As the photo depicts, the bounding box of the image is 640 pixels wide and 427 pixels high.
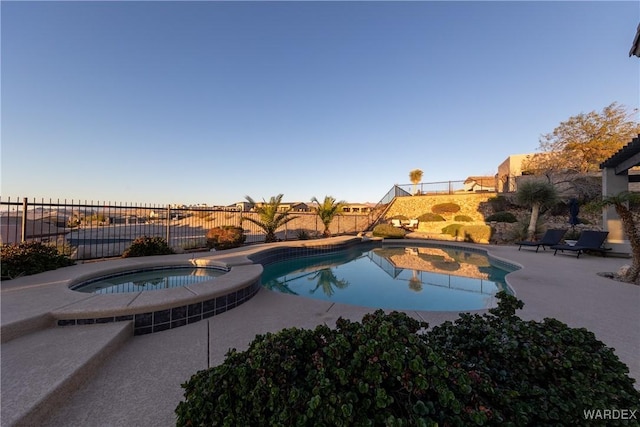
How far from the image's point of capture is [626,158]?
24.8ft

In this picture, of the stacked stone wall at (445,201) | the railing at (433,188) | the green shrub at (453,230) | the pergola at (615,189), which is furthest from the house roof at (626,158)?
the railing at (433,188)

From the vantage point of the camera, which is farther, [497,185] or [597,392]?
[497,185]

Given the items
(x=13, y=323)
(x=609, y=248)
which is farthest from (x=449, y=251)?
(x=13, y=323)

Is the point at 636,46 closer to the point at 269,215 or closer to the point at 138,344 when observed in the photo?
the point at 138,344

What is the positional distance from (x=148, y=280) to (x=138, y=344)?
3.17 meters

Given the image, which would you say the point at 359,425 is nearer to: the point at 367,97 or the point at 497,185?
the point at 367,97

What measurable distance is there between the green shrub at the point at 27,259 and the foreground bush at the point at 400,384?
18.9 ft

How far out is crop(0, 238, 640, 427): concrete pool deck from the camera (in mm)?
1739

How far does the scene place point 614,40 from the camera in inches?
380

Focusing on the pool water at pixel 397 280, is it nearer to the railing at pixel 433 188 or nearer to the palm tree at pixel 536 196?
the palm tree at pixel 536 196

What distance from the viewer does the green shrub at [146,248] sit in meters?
6.81

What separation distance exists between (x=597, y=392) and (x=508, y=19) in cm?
1303

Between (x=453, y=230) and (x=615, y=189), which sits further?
(x=453, y=230)

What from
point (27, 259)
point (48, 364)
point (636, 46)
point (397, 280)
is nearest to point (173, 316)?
point (48, 364)
